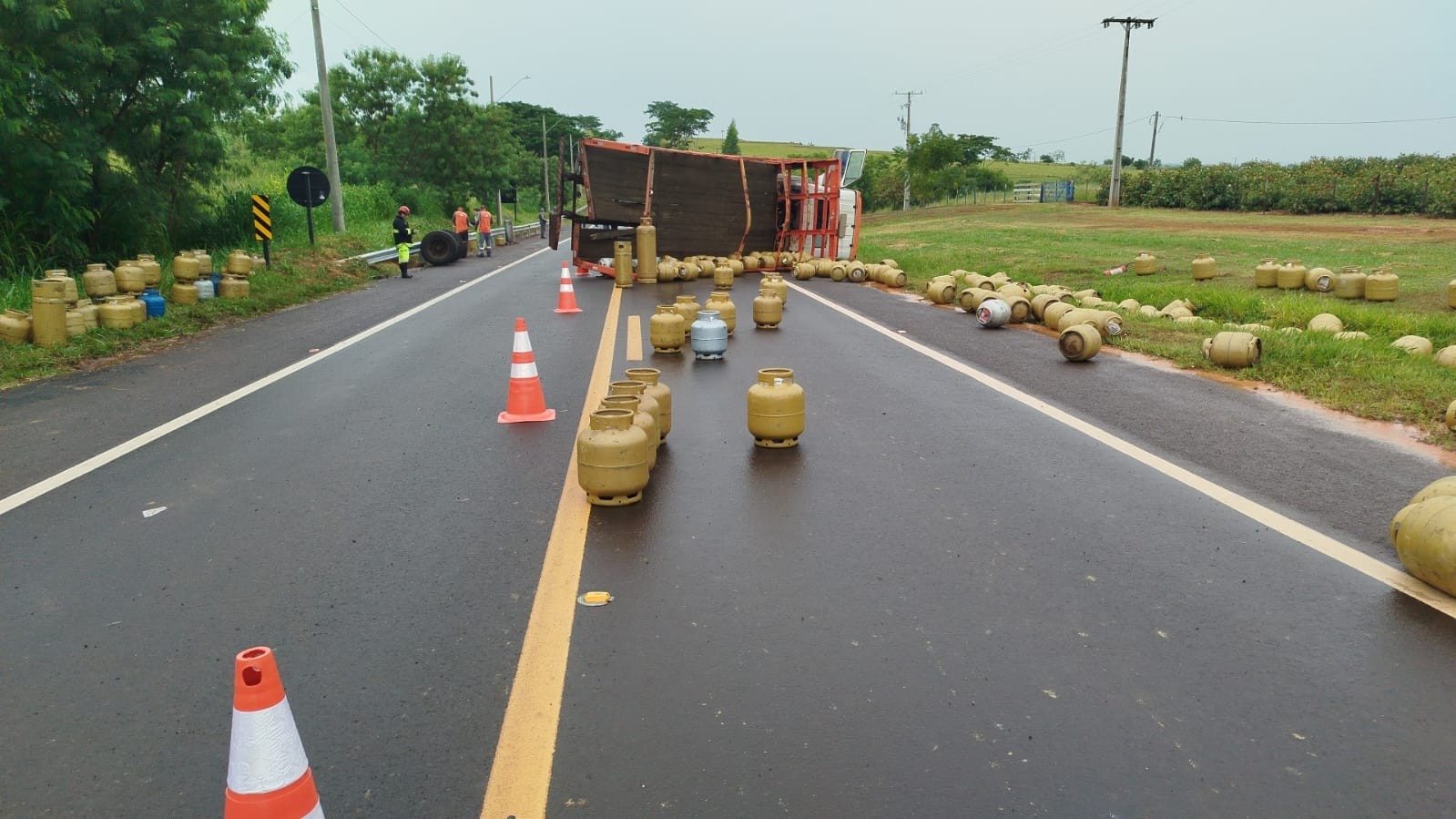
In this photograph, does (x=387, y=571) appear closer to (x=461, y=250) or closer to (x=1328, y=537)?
(x=1328, y=537)

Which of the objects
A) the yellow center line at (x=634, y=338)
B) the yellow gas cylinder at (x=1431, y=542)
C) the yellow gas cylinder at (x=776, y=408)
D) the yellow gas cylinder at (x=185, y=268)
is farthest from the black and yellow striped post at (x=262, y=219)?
the yellow gas cylinder at (x=1431, y=542)

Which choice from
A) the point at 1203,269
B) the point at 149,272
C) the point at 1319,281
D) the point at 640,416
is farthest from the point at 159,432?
the point at 1203,269

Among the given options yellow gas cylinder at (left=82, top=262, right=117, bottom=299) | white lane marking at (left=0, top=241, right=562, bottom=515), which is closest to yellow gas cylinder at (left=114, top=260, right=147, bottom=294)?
yellow gas cylinder at (left=82, top=262, right=117, bottom=299)

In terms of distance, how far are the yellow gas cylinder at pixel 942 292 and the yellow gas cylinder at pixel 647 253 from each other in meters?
6.26

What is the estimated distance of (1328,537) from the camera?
473 cm

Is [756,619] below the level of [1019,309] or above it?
below

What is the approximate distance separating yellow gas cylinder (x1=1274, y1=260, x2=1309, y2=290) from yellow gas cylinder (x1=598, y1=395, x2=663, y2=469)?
1382 cm

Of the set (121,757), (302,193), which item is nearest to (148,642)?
(121,757)

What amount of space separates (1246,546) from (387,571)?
4.19m

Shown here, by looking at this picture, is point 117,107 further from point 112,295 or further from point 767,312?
point 767,312

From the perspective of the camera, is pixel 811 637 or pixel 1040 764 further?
pixel 811 637

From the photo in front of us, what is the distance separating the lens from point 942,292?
49.8ft

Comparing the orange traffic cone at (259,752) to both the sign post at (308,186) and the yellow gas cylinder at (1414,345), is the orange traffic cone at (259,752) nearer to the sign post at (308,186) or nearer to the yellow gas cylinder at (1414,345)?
the yellow gas cylinder at (1414,345)

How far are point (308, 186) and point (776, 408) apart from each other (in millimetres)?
17625
